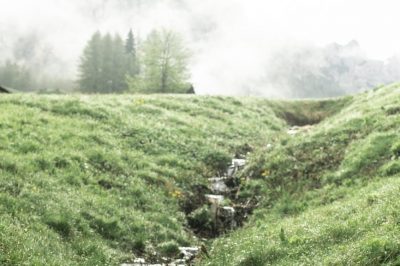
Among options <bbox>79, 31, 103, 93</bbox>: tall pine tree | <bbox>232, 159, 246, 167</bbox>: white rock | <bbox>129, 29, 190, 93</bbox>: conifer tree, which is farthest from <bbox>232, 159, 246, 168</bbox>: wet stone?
<bbox>79, 31, 103, 93</bbox>: tall pine tree

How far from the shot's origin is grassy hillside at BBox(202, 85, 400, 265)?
13.5 m

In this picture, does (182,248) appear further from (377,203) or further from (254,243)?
(377,203)

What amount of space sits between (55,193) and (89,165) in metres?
4.50

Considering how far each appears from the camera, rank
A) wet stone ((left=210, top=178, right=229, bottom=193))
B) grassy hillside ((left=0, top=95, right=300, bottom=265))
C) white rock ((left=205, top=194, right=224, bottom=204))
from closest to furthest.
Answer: grassy hillside ((left=0, top=95, right=300, bottom=265)) < white rock ((left=205, top=194, right=224, bottom=204)) < wet stone ((left=210, top=178, right=229, bottom=193))

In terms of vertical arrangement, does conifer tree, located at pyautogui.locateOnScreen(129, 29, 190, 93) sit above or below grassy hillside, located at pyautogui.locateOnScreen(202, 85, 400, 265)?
above

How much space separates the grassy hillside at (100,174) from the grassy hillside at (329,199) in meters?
3.27

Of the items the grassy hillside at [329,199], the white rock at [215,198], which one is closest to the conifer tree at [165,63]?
the grassy hillside at [329,199]

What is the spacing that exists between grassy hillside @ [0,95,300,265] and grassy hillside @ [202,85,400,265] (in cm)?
327

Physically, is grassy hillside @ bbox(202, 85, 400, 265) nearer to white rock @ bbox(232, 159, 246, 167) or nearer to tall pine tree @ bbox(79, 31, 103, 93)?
white rock @ bbox(232, 159, 246, 167)

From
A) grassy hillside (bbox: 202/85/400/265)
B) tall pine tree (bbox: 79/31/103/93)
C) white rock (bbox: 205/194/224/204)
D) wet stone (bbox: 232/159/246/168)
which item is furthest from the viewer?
tall pine tree (bbox: 79/31/103/93)

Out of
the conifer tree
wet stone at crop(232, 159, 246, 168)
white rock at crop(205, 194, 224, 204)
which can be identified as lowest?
white rock at crop(205, 194, 224, 204)

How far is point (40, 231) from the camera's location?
1579 centimetres

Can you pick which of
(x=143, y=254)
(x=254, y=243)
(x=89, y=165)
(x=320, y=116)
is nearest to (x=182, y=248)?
(x=143, y=254)

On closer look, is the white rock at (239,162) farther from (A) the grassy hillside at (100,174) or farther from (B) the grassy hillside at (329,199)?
(B) the grassy hillside at (329,199)
